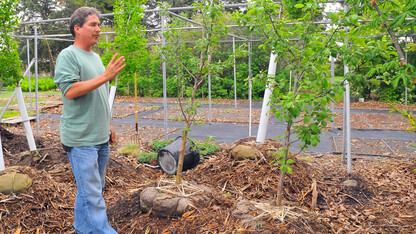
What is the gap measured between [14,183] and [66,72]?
65.8 inches

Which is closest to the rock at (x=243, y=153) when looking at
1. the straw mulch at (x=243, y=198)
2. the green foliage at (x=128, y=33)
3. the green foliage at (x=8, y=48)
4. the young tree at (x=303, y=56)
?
the straw mulch at (x=243, y=198)

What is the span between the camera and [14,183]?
11.2 ft

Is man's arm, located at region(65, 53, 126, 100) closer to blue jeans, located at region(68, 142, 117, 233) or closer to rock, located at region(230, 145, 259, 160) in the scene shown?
blue jeans, located at region(68, 142, 117, 233)

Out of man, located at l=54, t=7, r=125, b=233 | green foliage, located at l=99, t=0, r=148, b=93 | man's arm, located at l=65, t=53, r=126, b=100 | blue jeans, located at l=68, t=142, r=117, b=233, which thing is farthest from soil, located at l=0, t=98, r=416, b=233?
green foliage, located at l=99, t=0, r=148, b=93

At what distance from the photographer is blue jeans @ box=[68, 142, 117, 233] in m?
2.55

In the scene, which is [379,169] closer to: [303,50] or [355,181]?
[355,181]

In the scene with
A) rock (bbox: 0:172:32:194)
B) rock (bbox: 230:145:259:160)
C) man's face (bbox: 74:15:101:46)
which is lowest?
rock (bbox: 0:172:32:194)

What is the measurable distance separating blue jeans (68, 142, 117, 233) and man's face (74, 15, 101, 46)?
0.80 metres

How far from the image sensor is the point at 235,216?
112 inches

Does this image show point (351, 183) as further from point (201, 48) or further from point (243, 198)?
point (201, 48)

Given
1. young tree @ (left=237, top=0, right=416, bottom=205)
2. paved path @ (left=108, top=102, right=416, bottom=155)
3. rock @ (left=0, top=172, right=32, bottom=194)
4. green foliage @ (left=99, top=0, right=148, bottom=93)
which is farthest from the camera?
paved path @ (left=108, top=102, right=416, bottom=155)

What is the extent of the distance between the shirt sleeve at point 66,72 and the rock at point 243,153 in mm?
2554

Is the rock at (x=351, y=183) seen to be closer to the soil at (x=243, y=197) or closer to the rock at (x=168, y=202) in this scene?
the soil at (x=243, y=197)

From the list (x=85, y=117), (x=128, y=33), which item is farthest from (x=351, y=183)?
(x=128, y=33)
